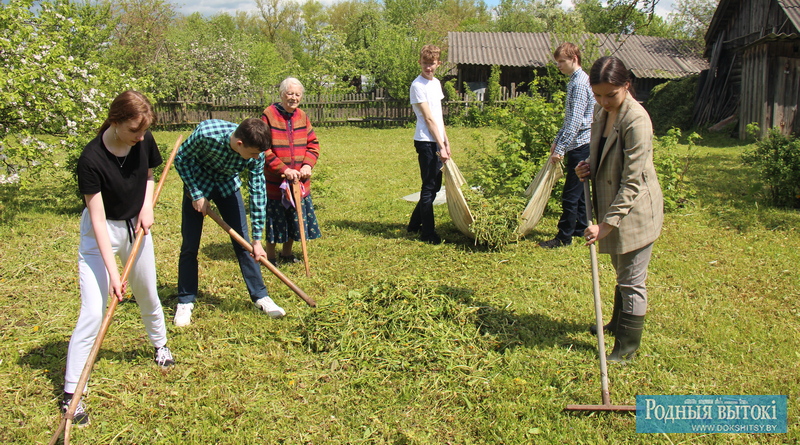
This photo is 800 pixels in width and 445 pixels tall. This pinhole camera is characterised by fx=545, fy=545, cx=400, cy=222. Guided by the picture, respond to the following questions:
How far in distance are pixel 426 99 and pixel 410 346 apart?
2.60 m

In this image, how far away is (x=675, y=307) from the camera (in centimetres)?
401

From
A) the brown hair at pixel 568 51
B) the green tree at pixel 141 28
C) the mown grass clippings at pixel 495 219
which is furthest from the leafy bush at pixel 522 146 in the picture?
the green tree at pixel 141 28

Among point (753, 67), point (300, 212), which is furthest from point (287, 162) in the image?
point (753, 67)

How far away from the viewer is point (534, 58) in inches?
806

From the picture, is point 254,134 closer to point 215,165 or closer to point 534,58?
point 215,165

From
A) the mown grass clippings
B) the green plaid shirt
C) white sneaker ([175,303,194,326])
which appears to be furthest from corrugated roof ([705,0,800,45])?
white sneaker ([175,303,194,326])

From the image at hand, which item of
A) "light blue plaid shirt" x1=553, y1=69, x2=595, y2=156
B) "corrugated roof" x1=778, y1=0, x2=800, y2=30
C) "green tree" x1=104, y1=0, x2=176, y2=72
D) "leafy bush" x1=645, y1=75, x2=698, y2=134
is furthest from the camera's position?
"green tree" x1=104, y1=0, x2=176, y2=72

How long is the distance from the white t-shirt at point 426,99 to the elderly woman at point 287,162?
1043 mm

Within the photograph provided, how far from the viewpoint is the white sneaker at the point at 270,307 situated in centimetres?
394

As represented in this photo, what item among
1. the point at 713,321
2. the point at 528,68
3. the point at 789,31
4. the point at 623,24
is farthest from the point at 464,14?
the point at 713,321

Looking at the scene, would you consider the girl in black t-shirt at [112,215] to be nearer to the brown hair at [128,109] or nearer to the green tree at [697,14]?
the brown hair at [128,109]

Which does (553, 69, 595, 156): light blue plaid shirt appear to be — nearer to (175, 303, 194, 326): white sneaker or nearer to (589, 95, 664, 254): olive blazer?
(589, 95, 664, 254): olive blazer

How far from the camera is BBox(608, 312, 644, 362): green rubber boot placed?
3.22 meters

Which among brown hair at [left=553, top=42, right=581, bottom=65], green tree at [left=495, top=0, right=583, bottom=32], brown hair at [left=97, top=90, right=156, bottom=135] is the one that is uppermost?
green tree at [left=495, top=0, right=583, bottom=32]
